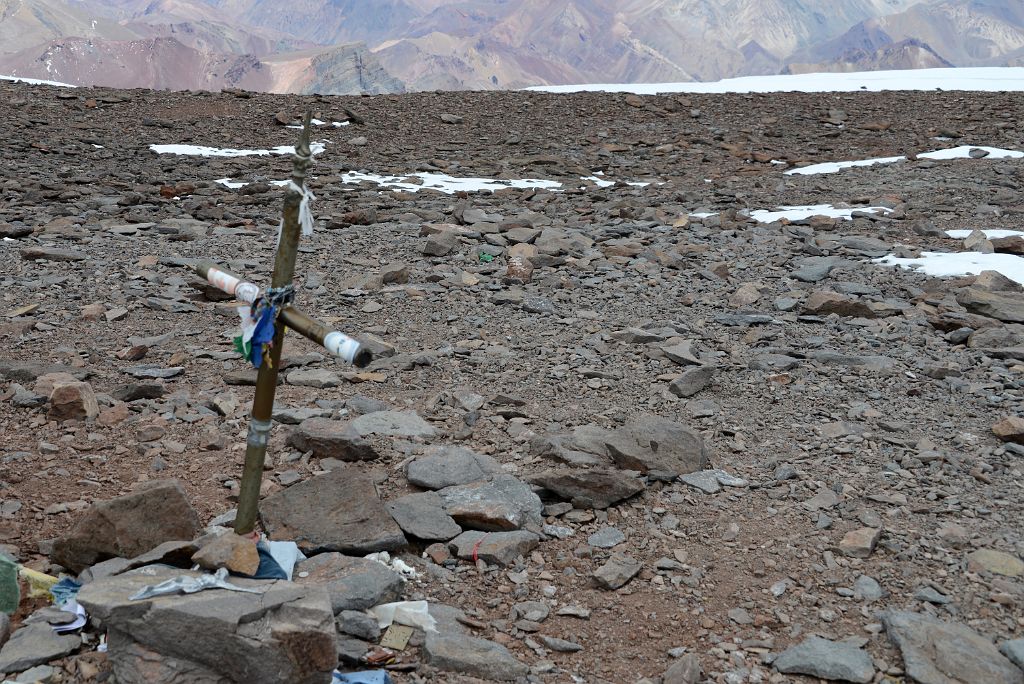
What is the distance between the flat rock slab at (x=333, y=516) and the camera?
4.11 m

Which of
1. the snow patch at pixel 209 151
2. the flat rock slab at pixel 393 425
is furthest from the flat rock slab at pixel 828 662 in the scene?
the snow patch at pixel 209 151

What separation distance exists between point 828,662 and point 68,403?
181 inches

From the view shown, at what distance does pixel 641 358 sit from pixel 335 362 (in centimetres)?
238

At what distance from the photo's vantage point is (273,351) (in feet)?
10.5

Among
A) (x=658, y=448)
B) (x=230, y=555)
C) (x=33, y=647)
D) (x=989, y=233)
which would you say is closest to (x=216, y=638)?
Result: (x=230, y=555)

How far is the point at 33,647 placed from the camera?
301 centimetres

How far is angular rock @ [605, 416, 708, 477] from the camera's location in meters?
5.00

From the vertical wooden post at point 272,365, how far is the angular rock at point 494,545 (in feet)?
3.91

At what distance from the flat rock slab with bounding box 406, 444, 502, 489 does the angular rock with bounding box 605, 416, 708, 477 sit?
74 centimetres

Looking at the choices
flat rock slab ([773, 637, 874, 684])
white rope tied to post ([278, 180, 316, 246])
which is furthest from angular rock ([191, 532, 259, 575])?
flat rock slab ([773, 637, 874, 684])

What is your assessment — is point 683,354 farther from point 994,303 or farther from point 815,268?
point 994,303

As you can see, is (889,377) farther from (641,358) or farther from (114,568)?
(114,568)

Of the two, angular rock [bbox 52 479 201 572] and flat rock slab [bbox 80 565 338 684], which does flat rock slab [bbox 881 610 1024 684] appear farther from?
angular rock [bbox 52 479 201 572]

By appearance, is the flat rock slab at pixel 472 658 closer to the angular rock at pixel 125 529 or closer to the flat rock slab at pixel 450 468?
the angular rock at pixel 125 529
